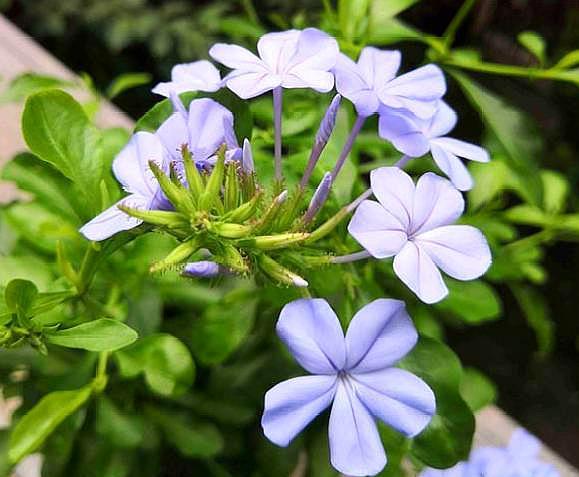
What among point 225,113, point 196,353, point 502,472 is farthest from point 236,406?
point 225,113

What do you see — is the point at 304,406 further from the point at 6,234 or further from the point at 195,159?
the point at 6,234

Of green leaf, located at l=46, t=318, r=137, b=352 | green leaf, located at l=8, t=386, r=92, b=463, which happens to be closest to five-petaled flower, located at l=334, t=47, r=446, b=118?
→ green leaf, located at l=46, t=318, r=137, b=352

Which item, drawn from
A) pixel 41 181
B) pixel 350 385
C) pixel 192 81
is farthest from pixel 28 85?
pixel 350 385

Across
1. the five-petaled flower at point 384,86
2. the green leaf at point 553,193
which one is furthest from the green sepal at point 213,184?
the green leaf at point 553,193

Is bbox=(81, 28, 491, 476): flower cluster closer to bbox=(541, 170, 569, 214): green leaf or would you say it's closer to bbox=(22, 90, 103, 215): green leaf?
bbox=(22, 90, 103, 215): green leaf

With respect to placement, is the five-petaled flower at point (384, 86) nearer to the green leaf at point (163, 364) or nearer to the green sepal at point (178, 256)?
the green sepal at point (178, 256)

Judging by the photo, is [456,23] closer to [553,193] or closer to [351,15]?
[351,15]
